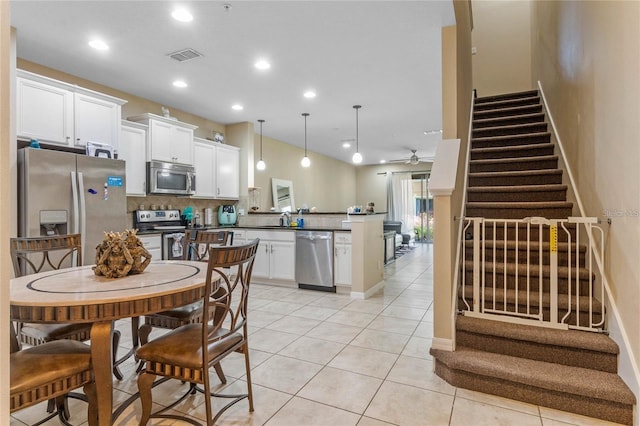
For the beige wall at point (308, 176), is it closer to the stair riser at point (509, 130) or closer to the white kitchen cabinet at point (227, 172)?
the white kitchen cabinet at point (227, 172)

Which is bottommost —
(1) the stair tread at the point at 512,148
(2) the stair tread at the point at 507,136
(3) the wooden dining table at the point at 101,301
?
(3) the wooden dining table at the point at 101,301

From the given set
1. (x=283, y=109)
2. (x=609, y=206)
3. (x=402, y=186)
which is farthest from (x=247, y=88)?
(x=402, y=186)

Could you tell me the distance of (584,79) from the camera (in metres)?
2.76

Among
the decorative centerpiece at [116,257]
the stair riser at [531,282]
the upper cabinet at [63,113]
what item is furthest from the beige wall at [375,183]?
the decorative centerpiece at [116,257]

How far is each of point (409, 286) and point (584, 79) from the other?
10.9 feet

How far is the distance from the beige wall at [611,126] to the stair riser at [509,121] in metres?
1.13

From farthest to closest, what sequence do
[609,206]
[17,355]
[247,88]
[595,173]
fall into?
[247,88], [595,173], [609,206], [17,355]

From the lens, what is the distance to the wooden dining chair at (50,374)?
134cm

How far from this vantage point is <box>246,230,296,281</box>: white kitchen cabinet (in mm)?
5059

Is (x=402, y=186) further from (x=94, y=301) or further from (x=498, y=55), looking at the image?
(x=94, y=301)

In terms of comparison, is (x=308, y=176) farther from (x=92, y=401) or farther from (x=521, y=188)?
(x=92, y=401)

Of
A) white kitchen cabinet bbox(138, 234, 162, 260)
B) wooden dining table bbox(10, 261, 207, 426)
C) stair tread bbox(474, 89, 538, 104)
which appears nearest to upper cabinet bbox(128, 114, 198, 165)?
white kitchen cabinet bbox(138, 234, 162, 260)

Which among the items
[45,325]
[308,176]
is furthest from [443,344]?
[308,176]

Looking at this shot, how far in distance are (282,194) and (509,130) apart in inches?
191
